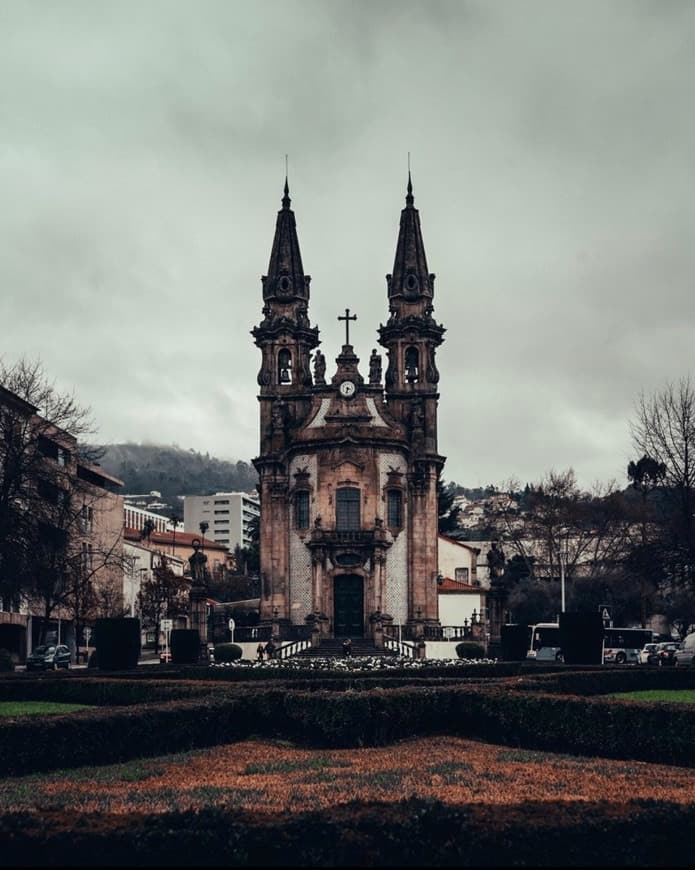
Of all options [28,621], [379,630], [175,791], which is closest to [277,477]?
[379,630]

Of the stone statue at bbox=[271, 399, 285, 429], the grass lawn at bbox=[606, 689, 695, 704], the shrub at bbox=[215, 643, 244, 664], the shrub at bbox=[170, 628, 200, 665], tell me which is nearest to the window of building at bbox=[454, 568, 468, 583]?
the stone statue at bbox=[271, 399, 285, 429]

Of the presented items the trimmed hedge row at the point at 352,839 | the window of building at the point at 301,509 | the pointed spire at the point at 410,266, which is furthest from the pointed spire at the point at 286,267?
the trimmed hedge row at the point at 352,839

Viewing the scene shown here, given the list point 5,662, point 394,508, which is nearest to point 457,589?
point 394,508

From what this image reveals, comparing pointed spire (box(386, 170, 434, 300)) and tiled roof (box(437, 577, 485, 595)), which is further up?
pointed spire (box(386, 170, 434, 300))

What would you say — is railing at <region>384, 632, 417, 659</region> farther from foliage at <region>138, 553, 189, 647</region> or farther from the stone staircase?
foliage at <region>138, 553, 189, 647</region>

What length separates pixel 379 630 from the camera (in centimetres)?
5978

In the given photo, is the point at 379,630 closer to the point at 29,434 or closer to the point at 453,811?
the point at 29,434

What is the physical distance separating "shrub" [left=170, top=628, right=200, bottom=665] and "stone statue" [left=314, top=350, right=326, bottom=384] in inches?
768

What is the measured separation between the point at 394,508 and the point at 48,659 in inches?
803

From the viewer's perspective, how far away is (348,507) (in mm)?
63656

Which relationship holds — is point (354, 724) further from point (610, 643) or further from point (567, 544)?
point (567, 544)

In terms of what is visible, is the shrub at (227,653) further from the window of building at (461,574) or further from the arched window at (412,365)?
the window of building at (461,574)

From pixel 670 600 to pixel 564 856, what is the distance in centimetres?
8045

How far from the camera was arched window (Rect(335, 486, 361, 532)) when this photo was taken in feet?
209
